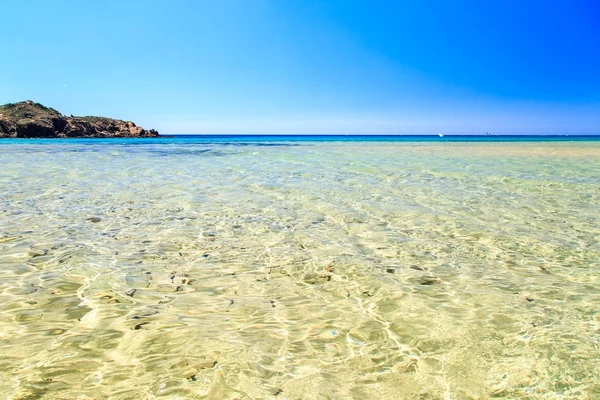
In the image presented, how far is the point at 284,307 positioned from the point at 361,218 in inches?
152

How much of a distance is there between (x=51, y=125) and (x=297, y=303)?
111308 mm

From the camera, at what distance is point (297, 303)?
336 cm

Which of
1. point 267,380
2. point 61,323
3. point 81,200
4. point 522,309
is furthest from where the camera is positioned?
point 81,200

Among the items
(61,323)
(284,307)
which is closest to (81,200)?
(61,323)

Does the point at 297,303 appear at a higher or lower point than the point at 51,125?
lower

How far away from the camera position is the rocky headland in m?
84.4

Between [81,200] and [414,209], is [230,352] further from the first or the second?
[81,200]

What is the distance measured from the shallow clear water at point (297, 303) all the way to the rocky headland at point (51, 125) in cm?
9945

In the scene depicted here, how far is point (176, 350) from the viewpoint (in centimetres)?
254

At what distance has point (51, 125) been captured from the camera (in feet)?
302

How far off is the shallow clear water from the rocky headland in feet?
326

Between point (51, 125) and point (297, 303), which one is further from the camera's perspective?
point (51, 125)

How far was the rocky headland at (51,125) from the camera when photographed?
8444 cm

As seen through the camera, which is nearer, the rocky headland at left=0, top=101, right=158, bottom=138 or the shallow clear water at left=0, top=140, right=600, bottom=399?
the shallow clear water at left=0, top=140, right=600, bottom=399
